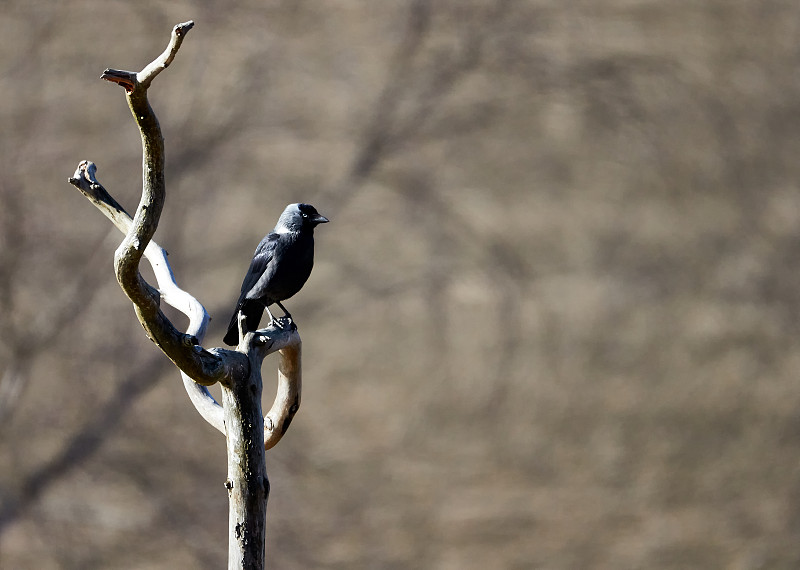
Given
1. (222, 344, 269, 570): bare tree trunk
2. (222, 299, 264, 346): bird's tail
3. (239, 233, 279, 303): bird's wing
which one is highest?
(239, 233, 279, 303): bird's wing

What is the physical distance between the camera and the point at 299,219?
116 inches

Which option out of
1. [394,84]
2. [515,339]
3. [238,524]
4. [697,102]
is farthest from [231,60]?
[238,524]

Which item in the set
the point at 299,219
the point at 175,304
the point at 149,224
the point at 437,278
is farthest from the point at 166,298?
the point at 437,278

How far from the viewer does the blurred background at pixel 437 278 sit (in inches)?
199

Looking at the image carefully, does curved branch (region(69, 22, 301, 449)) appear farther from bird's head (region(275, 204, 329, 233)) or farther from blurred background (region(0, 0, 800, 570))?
blurred background (region(0, 0, 800, 570))

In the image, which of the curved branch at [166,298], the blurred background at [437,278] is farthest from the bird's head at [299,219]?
the blurred background at [437,278]

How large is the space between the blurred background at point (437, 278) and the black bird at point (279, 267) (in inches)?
85.9

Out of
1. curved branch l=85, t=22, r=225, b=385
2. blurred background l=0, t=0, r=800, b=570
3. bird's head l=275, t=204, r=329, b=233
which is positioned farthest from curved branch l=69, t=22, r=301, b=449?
blurred background l=0, t=0, r=800, b=570

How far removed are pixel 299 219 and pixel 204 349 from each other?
873 millimetres

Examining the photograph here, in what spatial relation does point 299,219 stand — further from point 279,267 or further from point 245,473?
point 245,473

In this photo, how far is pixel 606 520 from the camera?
5.05m

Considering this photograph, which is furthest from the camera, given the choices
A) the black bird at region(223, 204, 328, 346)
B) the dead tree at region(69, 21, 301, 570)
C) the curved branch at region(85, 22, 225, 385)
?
the black bird at region(223, 204, 328, 346)

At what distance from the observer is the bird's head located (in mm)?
2938

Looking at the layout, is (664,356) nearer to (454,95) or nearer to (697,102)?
(697,102)
